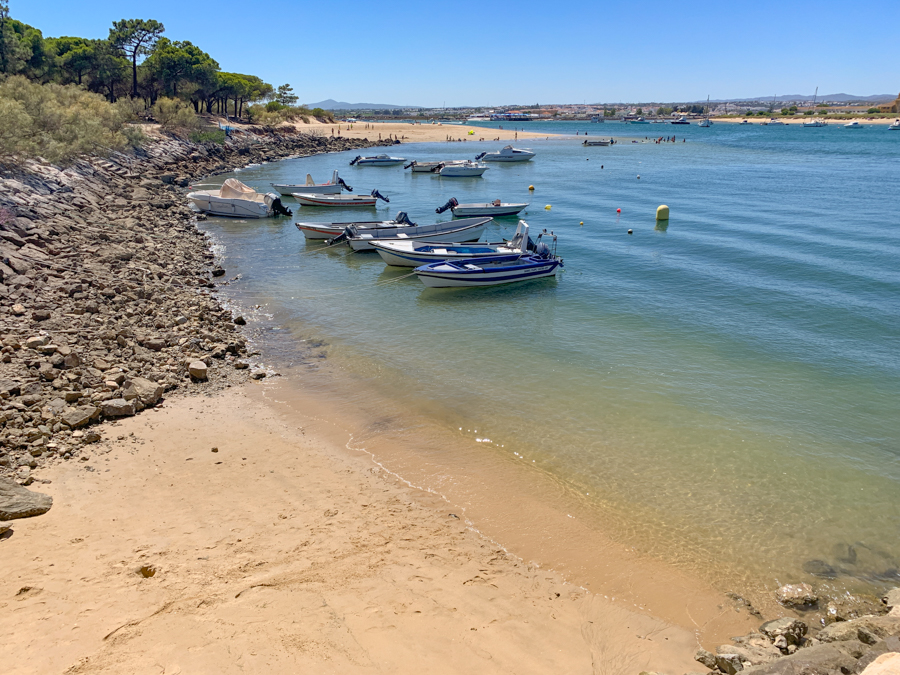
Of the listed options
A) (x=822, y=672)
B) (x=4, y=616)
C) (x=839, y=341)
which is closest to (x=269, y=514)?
(x=4, y=616)

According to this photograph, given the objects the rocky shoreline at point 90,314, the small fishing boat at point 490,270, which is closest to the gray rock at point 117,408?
the rocky shoreline at point 90,314

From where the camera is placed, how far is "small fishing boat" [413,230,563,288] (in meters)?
24.7

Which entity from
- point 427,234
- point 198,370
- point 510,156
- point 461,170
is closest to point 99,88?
point 461,170

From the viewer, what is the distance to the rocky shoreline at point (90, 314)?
11.7 metres

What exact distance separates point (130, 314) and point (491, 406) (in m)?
11.9

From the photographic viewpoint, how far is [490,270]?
2508cm

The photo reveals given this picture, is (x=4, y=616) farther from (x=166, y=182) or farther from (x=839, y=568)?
(x=166, y=182)

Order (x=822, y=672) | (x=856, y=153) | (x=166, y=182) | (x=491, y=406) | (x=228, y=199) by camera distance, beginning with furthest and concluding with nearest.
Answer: (x=856, y=153) → (x=166, y=182) → (x=228, y=199) → (x=491, y=406) → (x=822, y=672)

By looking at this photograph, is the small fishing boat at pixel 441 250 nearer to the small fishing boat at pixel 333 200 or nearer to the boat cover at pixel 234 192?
the boat cover at pixel 234 192

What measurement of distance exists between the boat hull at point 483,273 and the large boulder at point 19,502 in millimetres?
17160

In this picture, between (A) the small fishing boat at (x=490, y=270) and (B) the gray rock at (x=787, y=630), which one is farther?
(A) the small fishing boat at (x=490, y=270)

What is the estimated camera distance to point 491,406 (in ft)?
49.1

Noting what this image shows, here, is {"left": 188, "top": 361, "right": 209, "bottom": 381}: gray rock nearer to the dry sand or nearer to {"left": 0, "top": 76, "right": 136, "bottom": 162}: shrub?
the dry sand

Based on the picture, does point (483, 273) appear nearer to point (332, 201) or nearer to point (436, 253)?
point (436, 253)
